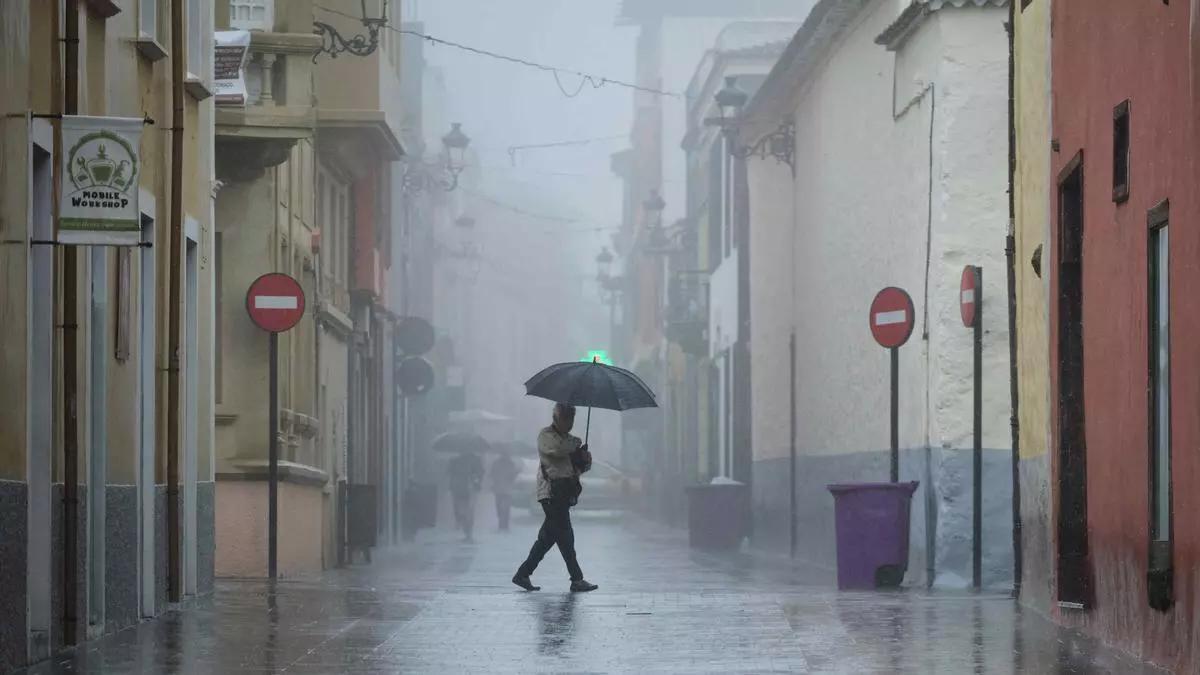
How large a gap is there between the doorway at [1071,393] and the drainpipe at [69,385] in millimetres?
6303

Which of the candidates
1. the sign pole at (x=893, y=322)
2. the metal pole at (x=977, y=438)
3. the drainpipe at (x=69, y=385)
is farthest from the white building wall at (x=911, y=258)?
the drainpipe at (x=69, y=385)

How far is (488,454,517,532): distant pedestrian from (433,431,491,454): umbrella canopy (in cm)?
47

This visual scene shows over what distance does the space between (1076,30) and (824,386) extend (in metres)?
17.5

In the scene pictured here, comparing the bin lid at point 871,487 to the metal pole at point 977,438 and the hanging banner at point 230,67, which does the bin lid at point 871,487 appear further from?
the hanging banner at point 230,67

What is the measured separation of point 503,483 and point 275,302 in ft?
92.4

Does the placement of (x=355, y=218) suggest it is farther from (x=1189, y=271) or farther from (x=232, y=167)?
(x=1189, y=271)

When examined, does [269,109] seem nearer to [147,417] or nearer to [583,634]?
[147,417]

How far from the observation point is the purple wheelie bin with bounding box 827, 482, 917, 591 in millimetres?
21172

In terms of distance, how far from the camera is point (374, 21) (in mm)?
28281

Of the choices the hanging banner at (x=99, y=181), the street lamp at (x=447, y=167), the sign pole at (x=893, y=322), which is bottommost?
the sign pole at (x=893, y=322)

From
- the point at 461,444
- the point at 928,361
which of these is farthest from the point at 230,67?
the point at 461,444

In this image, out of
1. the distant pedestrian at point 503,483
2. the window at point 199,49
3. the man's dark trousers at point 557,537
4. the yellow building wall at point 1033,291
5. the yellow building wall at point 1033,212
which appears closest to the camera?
the yellow building wall at point 1033,291

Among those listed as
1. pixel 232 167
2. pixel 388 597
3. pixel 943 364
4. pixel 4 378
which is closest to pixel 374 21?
pixel 232 167

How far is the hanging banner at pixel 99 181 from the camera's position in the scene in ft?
41.1
